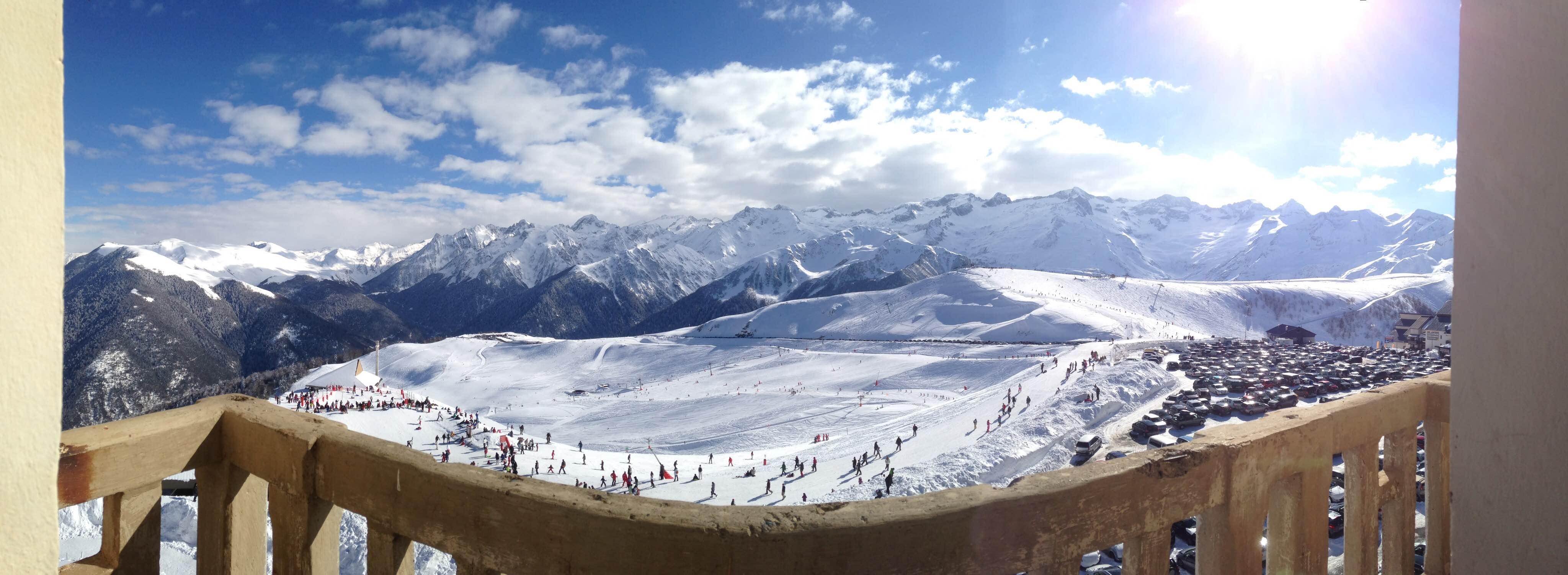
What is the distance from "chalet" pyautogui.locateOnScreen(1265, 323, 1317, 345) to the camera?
6288 cm

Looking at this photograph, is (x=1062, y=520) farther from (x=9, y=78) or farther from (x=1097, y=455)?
(x=1097, y=455)

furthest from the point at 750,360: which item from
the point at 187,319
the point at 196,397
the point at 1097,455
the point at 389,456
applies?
the point at 187,319

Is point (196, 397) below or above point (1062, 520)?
below

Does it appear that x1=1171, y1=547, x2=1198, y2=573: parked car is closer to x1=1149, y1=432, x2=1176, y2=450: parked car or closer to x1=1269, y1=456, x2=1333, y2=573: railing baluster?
x1=1149, y1=432, x2=1176, y2=450: parked car

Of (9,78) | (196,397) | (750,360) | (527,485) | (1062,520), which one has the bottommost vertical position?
(196,397)

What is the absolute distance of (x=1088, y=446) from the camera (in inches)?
898

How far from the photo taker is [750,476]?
25953 millimetres

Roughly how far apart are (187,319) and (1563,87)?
187100 mm

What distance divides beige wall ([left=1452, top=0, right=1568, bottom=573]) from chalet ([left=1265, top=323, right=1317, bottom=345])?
74.3 meters

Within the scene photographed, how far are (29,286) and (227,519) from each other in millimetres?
3418

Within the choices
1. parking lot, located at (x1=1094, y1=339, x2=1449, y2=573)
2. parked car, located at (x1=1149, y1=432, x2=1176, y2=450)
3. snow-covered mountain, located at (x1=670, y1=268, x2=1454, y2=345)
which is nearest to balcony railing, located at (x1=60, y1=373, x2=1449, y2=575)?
parking lot, located at (x1=1094, y1=339, x2=1449, y2=573)

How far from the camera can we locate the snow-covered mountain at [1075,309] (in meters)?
80.4

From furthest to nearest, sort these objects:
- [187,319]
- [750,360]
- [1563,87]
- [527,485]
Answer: [187,319]
[750,360]
[527,485]
[1563,87]

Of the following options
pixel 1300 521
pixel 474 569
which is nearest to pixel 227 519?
pixel 474 569
